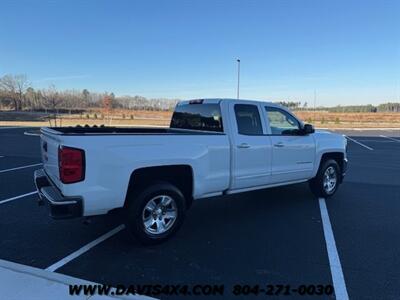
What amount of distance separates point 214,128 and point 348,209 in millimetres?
2876

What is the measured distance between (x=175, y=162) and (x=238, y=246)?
135 cm

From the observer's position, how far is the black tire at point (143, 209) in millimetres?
4047

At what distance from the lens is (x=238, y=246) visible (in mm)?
A: 4297

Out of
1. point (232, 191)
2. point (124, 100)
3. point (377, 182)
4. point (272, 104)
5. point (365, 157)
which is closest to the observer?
point (232, 191)

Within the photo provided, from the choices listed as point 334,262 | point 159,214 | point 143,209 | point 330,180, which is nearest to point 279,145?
point 330,180

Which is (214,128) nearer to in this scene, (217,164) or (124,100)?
(217,164)

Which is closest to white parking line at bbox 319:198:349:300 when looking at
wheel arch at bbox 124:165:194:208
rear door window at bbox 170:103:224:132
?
wheel arch at bbox 124:165:194:208

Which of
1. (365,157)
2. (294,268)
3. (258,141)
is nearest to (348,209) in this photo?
(258,141)

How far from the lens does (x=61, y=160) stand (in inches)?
141

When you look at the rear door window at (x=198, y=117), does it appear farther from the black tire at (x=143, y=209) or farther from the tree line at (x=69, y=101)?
the tree line at (x=69, y=101)

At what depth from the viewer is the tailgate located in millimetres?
3802

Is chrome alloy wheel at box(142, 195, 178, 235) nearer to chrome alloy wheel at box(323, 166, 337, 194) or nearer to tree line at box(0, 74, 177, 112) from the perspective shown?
chrome alloy wheel at box(323, 166, 337, 194)

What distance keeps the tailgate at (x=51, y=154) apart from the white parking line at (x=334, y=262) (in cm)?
318

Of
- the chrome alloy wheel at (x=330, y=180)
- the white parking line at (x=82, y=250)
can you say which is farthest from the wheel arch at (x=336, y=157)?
the white parking line at (x=82, y=250)
